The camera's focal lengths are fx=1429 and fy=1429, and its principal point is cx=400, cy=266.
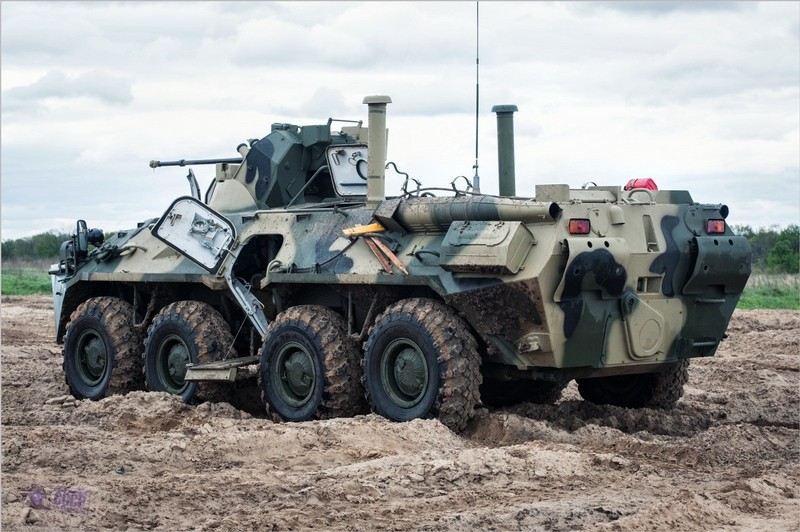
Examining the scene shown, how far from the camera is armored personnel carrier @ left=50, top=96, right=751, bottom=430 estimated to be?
11.0 metres

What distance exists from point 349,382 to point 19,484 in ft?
12.1

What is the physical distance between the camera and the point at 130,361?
1450 cm

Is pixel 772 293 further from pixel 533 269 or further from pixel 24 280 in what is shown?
pixel 24 280

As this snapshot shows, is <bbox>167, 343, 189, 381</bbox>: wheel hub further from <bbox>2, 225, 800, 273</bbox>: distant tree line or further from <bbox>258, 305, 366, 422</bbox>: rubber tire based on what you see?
<bbox>2, 225, 800, 273</bbox>: distant tree line

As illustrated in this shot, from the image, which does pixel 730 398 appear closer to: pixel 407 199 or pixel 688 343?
pixel 688 343

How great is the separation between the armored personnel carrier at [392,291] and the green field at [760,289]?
1271cm

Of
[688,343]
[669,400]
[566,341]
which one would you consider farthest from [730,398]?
[566,341]

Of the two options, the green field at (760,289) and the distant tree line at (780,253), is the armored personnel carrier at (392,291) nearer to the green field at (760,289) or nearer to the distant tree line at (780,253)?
the green field at (760,289)

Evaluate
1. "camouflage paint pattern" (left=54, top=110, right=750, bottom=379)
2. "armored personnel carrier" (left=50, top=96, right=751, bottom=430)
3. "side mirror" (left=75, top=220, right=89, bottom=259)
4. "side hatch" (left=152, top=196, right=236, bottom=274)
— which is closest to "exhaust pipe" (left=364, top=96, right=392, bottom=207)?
"armored personnel carrier" (left=50, top=96, right=751, bottom=430)

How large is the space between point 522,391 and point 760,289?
55.6ft

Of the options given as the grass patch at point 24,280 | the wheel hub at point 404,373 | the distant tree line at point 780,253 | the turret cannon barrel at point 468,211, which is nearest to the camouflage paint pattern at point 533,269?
the turret cannon barrel at point 468,211

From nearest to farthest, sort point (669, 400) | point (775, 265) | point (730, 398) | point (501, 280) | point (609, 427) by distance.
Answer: point (501, 280) < point (609, 427) < point (669, 400) < point (730, 398) < point (775, 265)

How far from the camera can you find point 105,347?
1471 cm

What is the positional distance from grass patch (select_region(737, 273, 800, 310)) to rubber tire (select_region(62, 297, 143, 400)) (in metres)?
13.6
